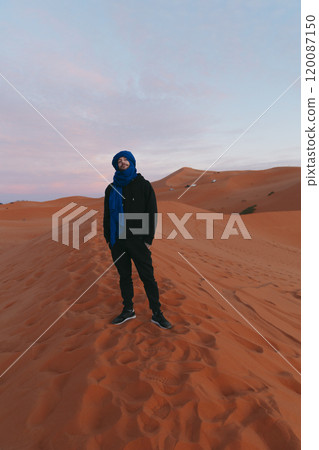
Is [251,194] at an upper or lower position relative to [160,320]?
upper

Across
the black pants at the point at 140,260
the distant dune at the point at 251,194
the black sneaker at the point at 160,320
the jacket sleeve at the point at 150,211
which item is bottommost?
the black sneaker at the point at 160,320

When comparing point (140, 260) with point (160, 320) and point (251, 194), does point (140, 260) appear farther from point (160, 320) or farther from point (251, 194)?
point (251, 194)

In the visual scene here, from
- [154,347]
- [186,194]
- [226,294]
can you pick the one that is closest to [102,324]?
[154,347]

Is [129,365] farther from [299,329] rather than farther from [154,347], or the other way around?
[299,329]

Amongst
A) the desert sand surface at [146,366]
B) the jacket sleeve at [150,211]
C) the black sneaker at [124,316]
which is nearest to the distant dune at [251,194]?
the desert sand surface at [146,366]

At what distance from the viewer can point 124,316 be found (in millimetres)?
3209

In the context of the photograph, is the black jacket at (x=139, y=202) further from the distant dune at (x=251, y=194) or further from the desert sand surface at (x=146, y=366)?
the distant dune at (x=251, y=194)

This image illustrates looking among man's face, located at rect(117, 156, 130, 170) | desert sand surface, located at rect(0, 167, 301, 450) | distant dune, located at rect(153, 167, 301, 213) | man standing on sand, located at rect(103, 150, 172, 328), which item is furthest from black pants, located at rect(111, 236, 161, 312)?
distant dune, located at rect(153, 167, 301, 213)

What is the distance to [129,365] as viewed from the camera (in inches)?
93.5

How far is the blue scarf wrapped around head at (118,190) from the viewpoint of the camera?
3.03 meters

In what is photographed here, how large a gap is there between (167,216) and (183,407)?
557 inches

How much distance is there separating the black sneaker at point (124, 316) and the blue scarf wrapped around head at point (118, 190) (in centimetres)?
87

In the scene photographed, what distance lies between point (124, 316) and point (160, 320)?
18.0 inches

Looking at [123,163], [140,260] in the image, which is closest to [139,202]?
[123,163]
